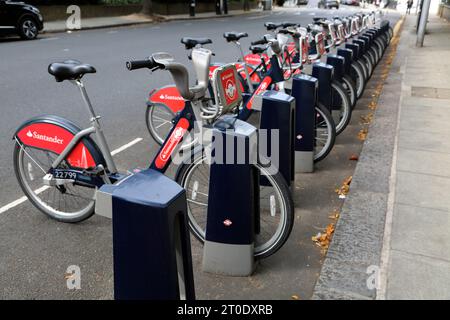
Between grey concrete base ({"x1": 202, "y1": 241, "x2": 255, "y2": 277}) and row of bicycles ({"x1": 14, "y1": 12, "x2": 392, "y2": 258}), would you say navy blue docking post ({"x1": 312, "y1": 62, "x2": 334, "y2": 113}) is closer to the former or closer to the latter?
row of bicycles ({"x1": 14, "y1": 12, "x2": 392, "y2": 258})

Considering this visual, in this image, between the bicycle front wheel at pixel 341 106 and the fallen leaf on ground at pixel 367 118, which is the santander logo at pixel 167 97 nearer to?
the bicycle front wheel at pixel 341 106

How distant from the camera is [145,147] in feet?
17.7

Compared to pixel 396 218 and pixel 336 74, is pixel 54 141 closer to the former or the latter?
pixel 396 218

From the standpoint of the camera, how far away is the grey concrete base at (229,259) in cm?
292

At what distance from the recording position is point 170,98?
16.0 feet

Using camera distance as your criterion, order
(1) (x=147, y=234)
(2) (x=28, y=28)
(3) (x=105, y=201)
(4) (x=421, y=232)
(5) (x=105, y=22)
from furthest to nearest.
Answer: (5) (x=105, y=22), (2) (x=28, y=28), (4) (x=421, y=232), (3) (x=105, y=201), (1) (x=147, y=234)

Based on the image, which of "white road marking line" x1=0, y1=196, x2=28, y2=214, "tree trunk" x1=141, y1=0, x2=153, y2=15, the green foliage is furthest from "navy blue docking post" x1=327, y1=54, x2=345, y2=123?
"tree trunk" x1=141, y1=0, x2=153, y2=15

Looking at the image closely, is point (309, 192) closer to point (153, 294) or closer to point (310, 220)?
point (310, 220)

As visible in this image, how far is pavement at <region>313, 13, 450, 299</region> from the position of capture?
279cm

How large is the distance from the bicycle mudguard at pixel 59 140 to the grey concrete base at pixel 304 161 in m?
2.09

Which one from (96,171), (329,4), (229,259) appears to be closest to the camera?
(229,259)

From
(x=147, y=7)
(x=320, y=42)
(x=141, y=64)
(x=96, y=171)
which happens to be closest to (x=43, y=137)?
(x=96, y=171)

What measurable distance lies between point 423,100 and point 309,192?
4.38 meters

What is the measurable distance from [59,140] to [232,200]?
4.61 ft
